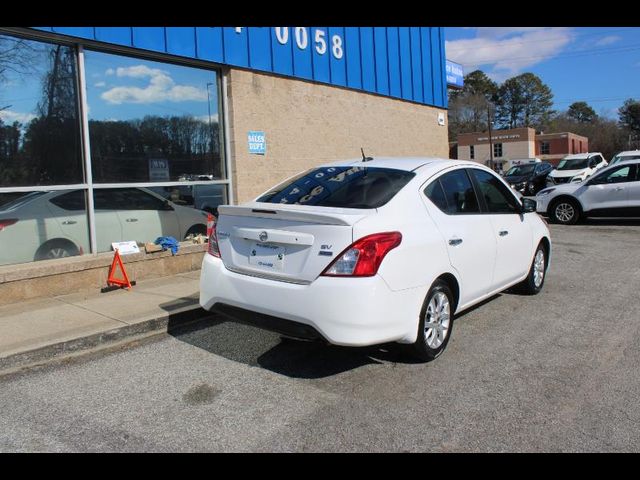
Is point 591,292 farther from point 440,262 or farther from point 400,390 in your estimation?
point 400,390

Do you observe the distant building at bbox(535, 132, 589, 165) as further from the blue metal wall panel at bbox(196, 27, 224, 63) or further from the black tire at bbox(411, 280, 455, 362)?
the black tire at bbox(411, 280, 455, 362)

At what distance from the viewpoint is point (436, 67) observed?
14320 mm

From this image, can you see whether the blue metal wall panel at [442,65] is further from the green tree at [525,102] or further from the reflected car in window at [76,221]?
the green tree at [525,102]

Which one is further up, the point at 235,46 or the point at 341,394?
the point at 235,46

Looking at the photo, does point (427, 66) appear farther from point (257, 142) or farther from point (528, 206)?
point (528, 206)

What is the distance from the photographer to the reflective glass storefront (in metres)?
6.74

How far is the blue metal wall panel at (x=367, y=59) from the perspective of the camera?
1148 centimetres

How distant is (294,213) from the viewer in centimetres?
415

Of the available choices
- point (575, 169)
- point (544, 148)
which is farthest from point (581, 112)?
point (575, 169)

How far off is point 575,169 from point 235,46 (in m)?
21.3

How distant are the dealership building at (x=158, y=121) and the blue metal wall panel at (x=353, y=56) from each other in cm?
3

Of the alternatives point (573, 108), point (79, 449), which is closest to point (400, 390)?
point (79, 449)

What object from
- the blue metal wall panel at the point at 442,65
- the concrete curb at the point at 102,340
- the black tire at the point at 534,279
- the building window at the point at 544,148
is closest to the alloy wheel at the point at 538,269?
the black tire at the point at 534,279

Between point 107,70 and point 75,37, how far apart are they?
67 centimetres
